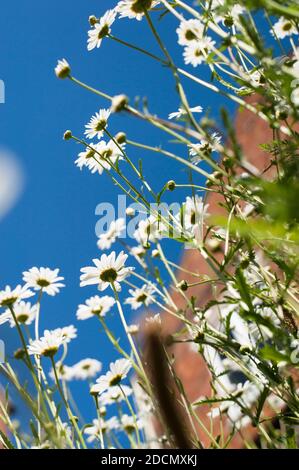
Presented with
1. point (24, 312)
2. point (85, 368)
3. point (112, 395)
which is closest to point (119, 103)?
point (24, 312)

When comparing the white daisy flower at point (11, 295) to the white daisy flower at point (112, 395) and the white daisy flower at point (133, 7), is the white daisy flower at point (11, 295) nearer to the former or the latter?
the white daisy flower at point (112, 395)

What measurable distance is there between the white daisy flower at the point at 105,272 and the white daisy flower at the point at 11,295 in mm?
170

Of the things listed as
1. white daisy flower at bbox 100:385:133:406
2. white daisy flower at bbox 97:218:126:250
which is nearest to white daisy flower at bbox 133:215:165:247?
white daisy flower at bbox 97:218:126:250

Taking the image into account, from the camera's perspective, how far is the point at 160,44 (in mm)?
1289

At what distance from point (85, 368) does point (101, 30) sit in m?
1.50

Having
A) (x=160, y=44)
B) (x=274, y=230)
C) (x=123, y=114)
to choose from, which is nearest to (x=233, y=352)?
(x=123, y=114)

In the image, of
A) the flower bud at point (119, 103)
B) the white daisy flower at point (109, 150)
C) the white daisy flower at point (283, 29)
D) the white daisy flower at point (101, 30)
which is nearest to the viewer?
the flower bud at point (119, 103)

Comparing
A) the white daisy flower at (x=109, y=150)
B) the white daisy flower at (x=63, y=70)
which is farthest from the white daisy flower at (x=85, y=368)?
the white daisy flower at (x=63, y=70)

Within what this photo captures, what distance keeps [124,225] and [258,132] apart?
7.11 meters

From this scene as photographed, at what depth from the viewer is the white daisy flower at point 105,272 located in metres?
1.74

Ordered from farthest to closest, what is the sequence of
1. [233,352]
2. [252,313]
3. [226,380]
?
[226,380], [233,352], [252,313]
